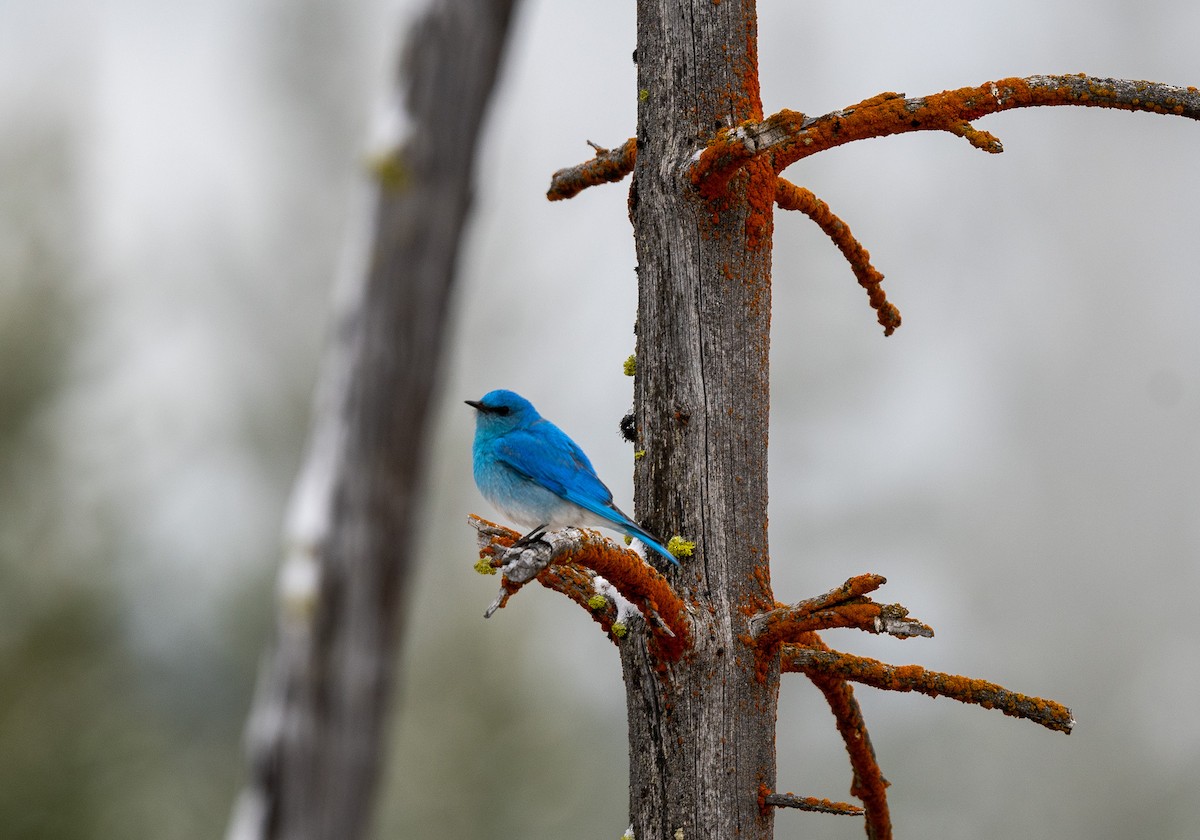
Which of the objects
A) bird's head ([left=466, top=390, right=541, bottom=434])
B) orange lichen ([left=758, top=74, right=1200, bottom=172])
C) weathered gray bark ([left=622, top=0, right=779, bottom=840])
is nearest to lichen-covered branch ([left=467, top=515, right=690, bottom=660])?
weathered gray bark ([left=622, top=0, right=779, bottom=840])

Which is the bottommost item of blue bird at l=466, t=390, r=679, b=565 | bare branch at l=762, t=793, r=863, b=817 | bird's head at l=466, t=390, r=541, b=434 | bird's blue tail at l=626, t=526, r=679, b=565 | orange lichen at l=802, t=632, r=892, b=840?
bare branch at l=762, t=793, r=863, b=817

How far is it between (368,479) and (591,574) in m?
1.69

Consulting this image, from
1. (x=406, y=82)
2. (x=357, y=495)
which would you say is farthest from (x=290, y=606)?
(x=406, y=82)

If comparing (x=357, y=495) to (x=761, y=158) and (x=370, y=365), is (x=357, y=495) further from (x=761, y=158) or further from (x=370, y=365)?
(x=761, y=158)

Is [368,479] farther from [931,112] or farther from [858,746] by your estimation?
[858,746]

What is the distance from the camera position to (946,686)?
2.49 m

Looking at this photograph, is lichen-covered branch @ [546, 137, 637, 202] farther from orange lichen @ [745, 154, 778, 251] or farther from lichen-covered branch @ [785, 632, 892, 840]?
lichen-covered branch @ [785, 632, 892, 840]

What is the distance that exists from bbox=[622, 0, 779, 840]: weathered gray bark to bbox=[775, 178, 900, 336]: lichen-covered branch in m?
0.25

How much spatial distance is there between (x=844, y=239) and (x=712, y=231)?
0.56 metres

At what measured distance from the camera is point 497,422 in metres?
3.58

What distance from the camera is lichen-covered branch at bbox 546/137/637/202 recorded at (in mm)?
3098

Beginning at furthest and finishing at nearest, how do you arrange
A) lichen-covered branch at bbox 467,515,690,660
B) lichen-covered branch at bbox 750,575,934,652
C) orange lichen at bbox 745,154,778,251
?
orange lichen at bbox 745,154,778,251
lichen-covered branch at bbox 750,575,934,652
lichen-covered branch at bbox 467,515,690,660

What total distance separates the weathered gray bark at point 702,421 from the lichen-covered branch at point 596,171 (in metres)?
0.29

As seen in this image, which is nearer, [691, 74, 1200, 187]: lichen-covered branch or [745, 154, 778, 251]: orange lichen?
[691, 74, 1200, 187]: lichen-covered branch
